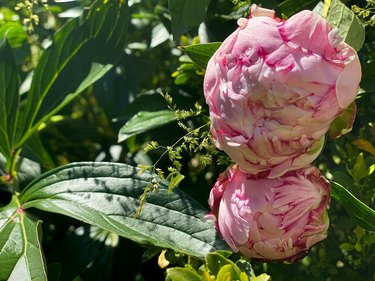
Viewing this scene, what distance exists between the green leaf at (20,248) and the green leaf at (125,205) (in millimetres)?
25

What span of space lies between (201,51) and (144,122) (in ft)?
0.91

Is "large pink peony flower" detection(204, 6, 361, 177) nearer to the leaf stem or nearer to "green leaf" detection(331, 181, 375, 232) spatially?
"green leaf" detection(331, 181, 375, 232)

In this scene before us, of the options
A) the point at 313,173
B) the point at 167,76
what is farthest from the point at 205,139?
the point at 167,76

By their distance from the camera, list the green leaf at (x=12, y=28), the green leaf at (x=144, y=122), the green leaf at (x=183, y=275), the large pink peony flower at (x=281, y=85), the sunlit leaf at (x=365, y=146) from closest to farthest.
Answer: the large pink peony flower at (x=281, y=85)
the green leaf at (x=183, y=275)
the sunlit leaf at (x=365, y=146)
the green leaf at (x=144, y=122)
the green leaf at (x=12, y=28)

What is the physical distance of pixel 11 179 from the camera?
111 centimetres

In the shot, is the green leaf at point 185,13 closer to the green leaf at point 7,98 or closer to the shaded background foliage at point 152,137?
the shaded background foliage at point 152,137

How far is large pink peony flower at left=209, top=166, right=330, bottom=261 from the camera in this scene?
69 cm

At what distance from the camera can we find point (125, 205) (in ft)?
2.90

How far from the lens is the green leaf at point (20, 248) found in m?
0.85

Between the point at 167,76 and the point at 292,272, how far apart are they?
0.51 meters

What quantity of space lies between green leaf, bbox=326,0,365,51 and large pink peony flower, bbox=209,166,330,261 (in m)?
0.14

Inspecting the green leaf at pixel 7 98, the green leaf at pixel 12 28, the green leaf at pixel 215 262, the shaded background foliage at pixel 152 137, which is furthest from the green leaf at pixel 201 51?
the green leaf at pixel 12 28

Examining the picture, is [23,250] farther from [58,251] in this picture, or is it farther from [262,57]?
[262,57]

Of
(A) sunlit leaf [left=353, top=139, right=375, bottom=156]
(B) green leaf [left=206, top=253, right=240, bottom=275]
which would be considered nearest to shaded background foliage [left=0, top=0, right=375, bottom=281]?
(A) sunlit leaf [left=353, top=139, right=375, bottom=156]
